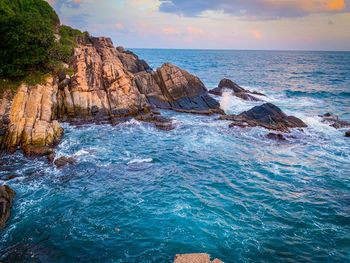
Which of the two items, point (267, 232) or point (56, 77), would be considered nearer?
point (267, 232)

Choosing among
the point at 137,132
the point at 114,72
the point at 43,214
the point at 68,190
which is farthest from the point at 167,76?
the point at 43,214

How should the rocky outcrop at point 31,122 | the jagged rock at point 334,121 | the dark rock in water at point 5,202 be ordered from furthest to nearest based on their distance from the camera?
the jagged rock at point 334,121 → the rocky outcrop at point 31,122 → the dark rock in water at point 5,202

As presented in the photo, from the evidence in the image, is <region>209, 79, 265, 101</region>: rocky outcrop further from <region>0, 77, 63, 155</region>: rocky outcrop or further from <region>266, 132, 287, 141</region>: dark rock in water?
<region>0, 77, 63, 155</region>: rocky outcrop

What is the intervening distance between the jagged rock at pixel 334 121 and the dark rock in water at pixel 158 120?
23392 mm

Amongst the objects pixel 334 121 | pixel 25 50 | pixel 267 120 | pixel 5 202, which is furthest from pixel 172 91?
pixel 5 202

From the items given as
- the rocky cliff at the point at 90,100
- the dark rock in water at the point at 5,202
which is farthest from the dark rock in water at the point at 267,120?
the dark rock in water at the point at 5,202

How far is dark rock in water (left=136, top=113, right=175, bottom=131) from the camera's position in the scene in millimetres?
38572

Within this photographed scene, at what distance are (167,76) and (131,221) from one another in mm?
34413

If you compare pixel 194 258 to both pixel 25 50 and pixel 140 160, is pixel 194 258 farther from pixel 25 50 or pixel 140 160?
pixel 25 50

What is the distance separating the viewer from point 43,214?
19297mm

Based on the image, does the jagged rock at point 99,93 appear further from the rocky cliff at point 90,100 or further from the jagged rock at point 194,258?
the jagged rock at point 194,258

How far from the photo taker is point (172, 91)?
49125mm

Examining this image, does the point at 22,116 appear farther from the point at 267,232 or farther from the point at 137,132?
the point at 267,232

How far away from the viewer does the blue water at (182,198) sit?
16.5 meters
